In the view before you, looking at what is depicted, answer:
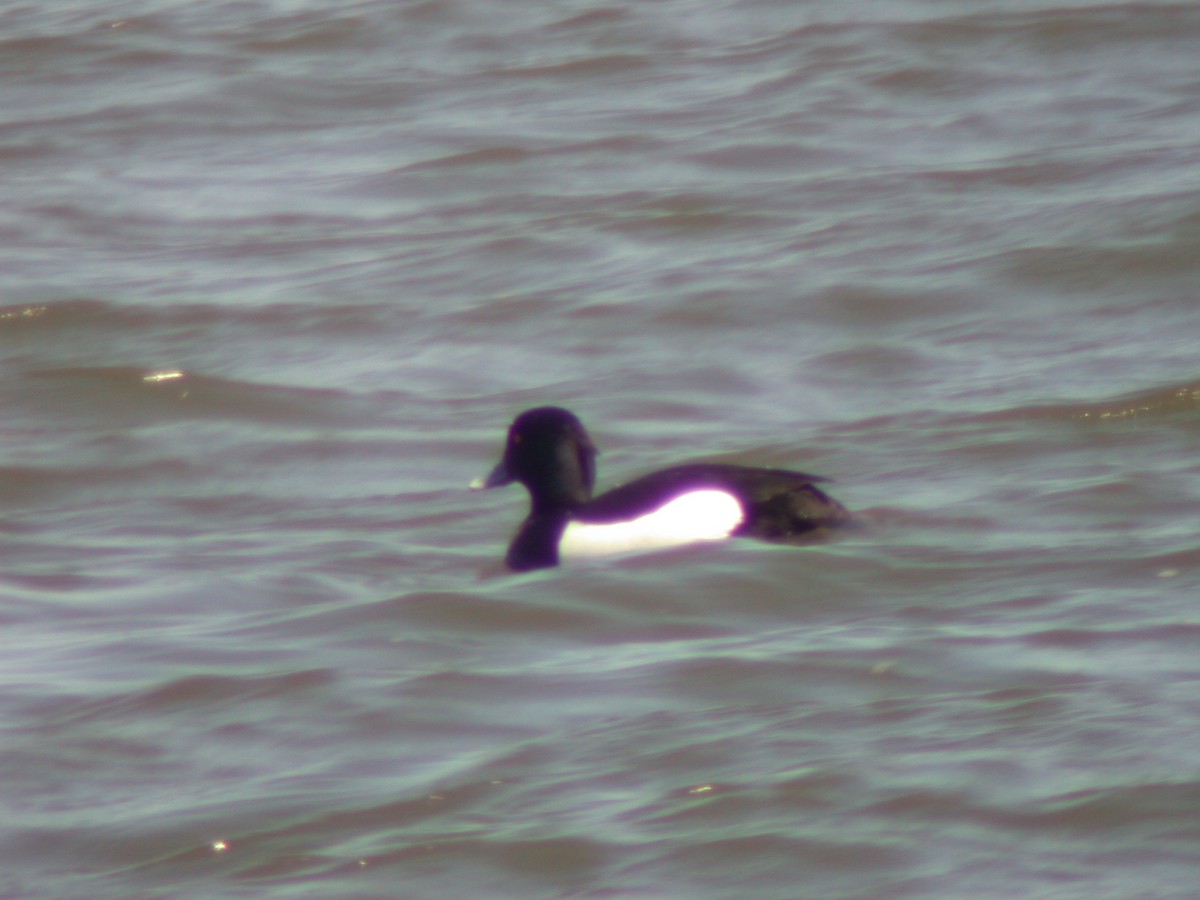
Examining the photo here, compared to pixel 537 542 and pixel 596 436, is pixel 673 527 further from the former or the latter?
pixel 596 436

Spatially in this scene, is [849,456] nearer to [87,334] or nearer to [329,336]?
[329,336]

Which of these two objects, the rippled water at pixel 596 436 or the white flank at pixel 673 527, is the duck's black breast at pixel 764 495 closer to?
the white flank at pixel 673 527

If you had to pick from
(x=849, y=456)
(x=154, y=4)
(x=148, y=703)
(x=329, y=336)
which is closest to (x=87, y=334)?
(x=329, y=336)

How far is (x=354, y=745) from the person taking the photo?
5.41 m

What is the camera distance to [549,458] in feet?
25.0

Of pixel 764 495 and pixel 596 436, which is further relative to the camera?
pixel 596 436

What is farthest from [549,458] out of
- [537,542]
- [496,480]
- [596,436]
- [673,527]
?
[596,436]

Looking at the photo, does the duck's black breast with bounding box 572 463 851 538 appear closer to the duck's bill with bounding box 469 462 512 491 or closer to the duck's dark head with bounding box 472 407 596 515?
the duck's dark head with bounding box 472 407 596 515

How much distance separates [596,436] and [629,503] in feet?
4.41

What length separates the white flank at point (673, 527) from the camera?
22.8ft

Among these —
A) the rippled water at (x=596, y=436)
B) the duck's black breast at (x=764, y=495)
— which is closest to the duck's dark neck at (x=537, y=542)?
the rippled water at (x=596, y=436)

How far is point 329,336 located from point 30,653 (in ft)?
12.7

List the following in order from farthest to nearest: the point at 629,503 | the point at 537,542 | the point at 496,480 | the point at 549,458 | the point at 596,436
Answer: the point at 596,436
the point at 496,480
the point at 549,458
the point at 537,542
the point at 629,503

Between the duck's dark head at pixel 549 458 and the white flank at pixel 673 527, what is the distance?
29 centimetres
